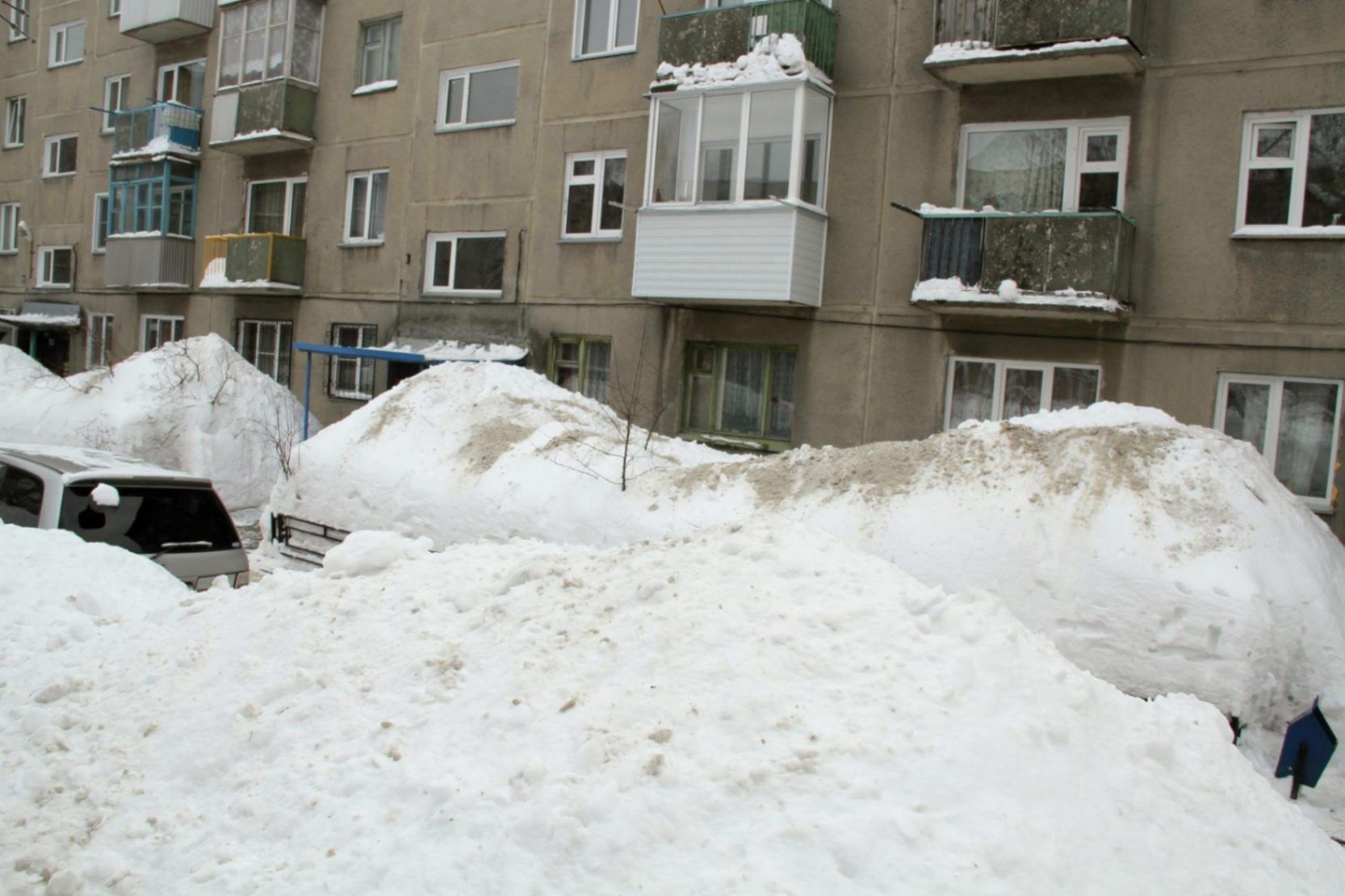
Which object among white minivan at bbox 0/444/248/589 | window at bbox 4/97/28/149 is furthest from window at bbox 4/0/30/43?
white minivan at bbox 0/444/248/589

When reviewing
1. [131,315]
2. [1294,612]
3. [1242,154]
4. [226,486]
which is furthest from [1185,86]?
[131,315]

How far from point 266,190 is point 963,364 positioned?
1575 cm

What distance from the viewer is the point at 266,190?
2262 cm

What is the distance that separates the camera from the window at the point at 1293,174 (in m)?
11.5

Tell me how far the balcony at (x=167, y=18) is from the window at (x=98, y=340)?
6.69m

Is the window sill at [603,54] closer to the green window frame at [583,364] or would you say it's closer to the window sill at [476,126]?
the window sill at [476,126]

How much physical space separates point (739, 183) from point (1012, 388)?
4.61m

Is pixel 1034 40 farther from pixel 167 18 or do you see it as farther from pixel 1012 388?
pixel 167 18

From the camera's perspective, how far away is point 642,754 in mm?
3789

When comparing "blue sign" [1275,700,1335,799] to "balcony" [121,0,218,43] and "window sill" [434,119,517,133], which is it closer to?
"window sill" [434,119,517,133]

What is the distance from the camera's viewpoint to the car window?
7.94 m

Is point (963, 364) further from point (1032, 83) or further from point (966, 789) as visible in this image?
point (966, 789)

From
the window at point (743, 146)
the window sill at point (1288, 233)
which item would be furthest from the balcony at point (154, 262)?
the window sill at point (1288, 233)

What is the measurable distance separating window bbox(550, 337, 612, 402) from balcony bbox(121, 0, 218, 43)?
41.7ft
